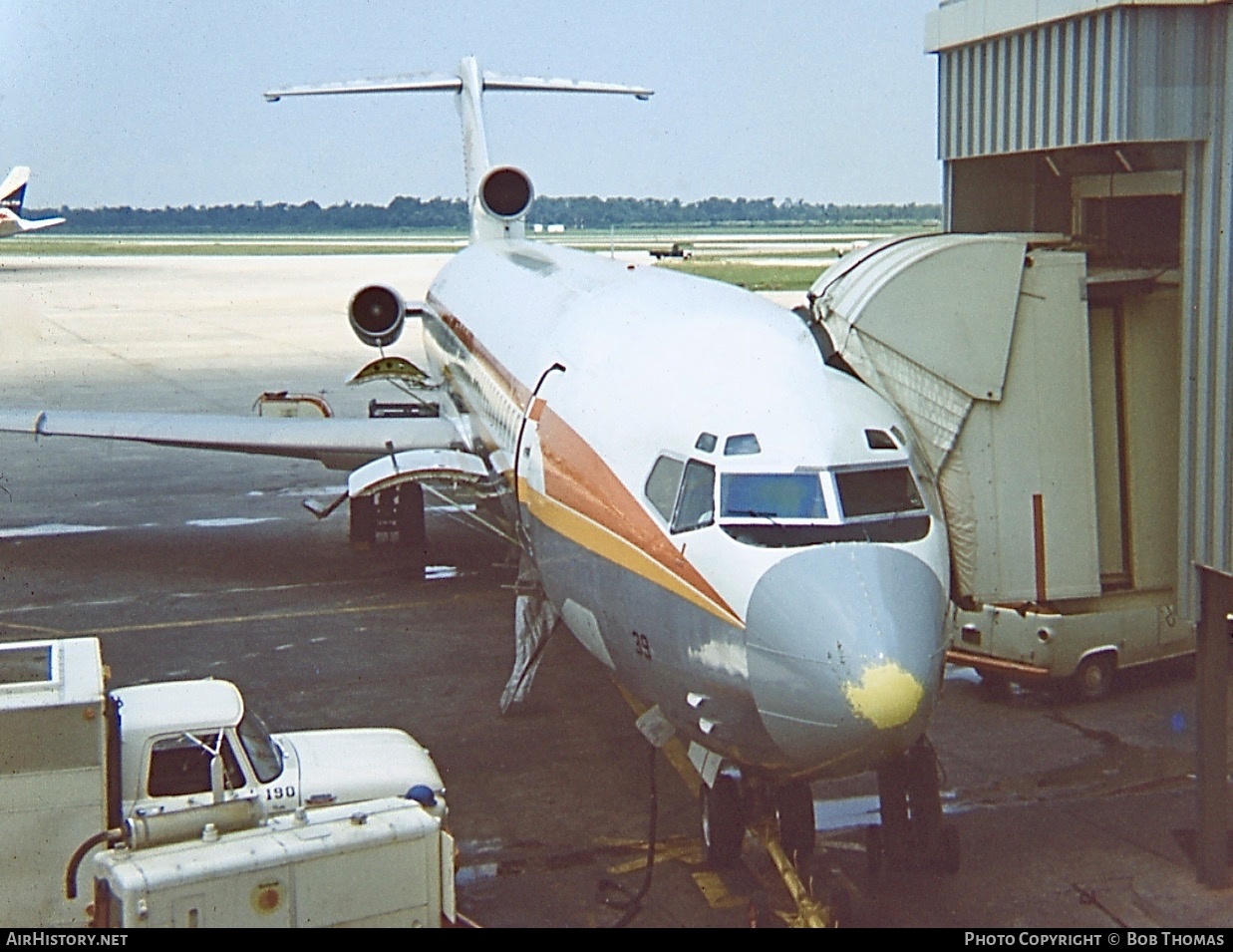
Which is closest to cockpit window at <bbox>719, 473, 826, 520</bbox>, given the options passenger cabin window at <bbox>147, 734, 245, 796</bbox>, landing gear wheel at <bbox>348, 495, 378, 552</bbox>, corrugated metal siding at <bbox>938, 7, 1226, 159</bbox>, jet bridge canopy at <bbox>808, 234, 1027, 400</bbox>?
jet bridge canopy at <bbox>808, 234, 1027, 400</bbox>

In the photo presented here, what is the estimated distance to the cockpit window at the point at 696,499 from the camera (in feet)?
32.8

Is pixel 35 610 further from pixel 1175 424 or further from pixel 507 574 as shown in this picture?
pixel 1175 424

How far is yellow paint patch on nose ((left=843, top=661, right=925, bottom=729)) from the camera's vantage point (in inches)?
351

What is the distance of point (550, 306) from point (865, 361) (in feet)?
14.8

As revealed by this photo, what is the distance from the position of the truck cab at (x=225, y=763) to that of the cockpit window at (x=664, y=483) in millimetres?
2350

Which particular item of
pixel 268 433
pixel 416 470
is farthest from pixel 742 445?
pixel 268 433

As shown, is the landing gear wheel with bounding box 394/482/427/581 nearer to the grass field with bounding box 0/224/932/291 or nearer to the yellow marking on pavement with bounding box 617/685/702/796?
the yellow marking on pavement with bounding box 617/685/702/796

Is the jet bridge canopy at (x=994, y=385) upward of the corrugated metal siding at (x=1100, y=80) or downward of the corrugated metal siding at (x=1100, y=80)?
downward

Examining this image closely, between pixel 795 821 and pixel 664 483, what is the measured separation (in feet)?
7.89

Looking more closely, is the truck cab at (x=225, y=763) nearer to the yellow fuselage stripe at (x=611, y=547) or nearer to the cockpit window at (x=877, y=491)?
the yellow fuselage stripe at (x=611, y=547)

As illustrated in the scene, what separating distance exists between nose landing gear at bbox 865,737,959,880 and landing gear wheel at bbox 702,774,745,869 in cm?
92

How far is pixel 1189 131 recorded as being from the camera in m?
12.5

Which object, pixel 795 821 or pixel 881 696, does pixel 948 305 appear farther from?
pixel 881 696

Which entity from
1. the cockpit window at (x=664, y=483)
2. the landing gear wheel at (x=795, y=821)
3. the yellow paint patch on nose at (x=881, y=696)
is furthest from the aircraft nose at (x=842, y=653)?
the landing gear wheel at (x=795, y=821)
